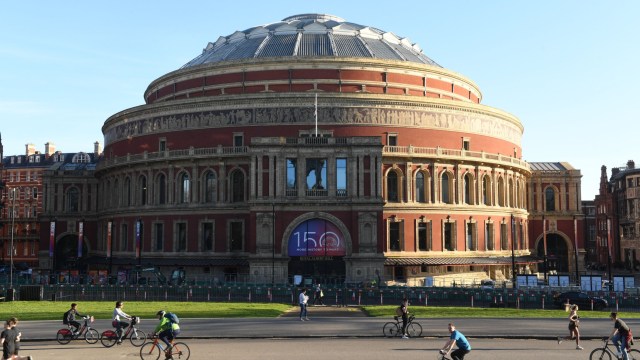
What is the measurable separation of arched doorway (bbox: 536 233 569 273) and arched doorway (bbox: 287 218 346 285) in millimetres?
37434

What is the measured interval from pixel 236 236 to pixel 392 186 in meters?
15.4

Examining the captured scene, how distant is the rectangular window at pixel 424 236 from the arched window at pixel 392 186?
3.52m

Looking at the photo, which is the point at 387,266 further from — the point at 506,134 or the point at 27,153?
the point at 27,153

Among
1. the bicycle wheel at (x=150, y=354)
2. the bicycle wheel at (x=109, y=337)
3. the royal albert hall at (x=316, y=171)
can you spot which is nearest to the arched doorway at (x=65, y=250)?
the royal albert hall at (x=316, y=171)

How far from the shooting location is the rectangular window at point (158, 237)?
205 ft

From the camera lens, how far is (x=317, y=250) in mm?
52656

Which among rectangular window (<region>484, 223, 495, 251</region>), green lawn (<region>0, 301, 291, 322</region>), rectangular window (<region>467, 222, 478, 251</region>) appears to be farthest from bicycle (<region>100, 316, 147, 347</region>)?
rectangular window (<region>484, 223, 495, 251</region>)

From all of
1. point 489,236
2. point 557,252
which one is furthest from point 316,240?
point 557,252

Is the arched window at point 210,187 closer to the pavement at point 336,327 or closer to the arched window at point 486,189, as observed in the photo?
the pavement at point 336,327

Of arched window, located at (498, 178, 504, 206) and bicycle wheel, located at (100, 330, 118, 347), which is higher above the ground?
arched window, located at (498, 178, 504, 206)

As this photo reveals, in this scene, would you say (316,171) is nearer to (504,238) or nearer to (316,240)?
(316,240)

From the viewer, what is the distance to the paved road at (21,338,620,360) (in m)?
22.2

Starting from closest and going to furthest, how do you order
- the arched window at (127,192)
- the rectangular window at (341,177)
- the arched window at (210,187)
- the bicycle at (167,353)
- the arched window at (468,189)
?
the bicycle at (167,353) → the rectangular window at (341,177) → the arched window at (210,187) → the arched window at (468,189) → the arched window at (127,192)

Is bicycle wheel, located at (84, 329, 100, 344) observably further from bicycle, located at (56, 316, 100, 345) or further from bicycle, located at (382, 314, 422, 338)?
bicycle, located at (382, 314, 422, 338)
